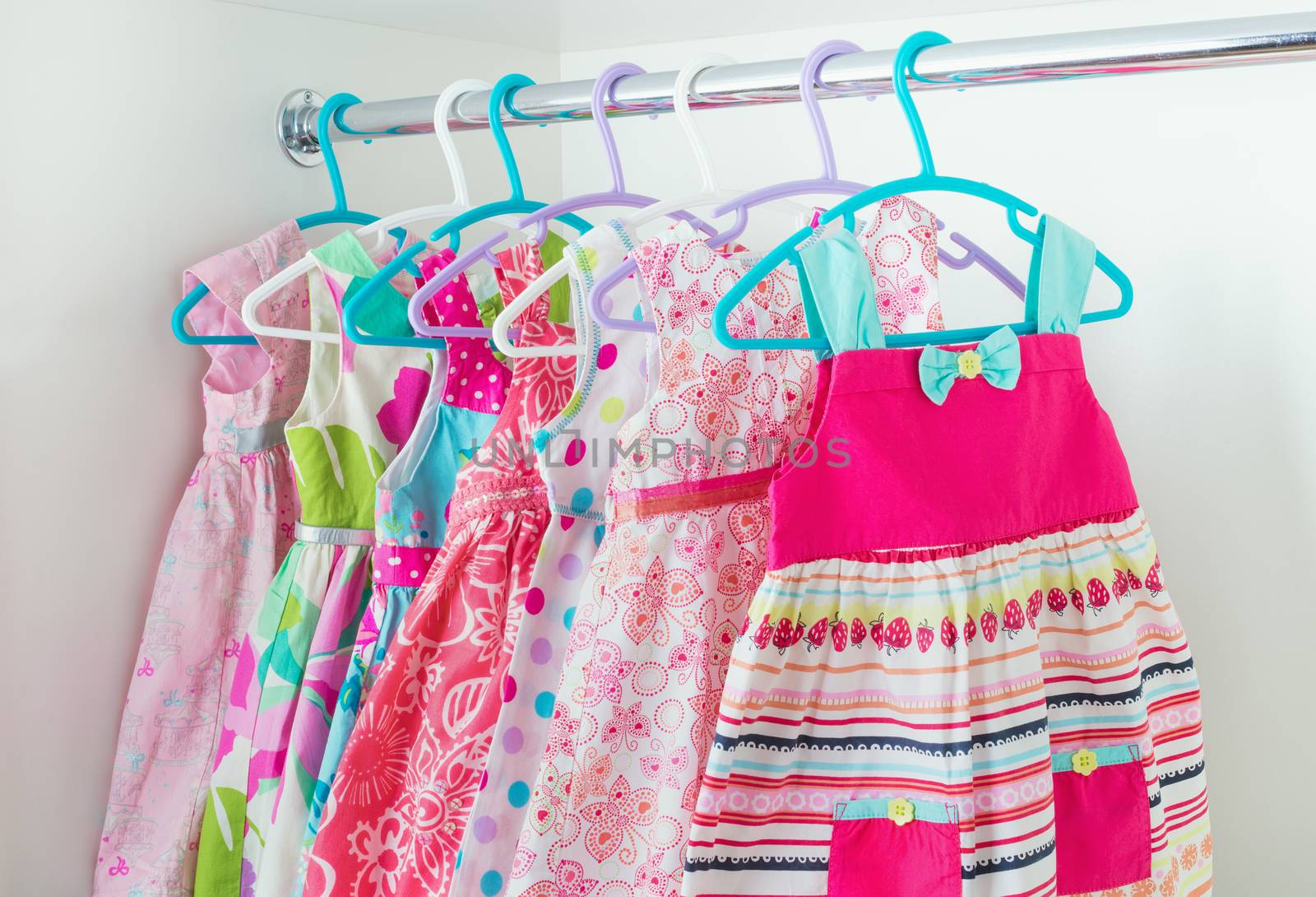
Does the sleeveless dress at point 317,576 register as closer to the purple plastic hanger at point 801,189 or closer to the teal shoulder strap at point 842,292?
the purple plastic hanger at point 801,189

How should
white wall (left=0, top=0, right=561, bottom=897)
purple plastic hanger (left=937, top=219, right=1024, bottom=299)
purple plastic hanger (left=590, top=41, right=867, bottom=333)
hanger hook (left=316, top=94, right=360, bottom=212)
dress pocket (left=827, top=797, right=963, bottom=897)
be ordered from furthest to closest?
hanger hook (left=316, top=94, right=360, bottom=212), white wall (left=0, top=0, right=561, bottom=897), purple plastic hanger (left=937, top=219, right=1024, bottom=299), purple plastic hanger (left=590, top=41, right=867, bottom=333), dress pocket (left=827, top=797, right=963, bottom=897)

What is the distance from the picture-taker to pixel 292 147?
123cm

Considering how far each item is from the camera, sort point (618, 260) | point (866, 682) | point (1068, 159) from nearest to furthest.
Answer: point (866, 682), point (618, 260), point (1068, 159)

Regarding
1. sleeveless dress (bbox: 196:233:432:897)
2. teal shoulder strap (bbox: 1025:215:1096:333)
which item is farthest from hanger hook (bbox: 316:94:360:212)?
teal shoulder strap (bbox: 1025:215:1096:333)

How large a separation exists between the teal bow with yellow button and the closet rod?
20 cm

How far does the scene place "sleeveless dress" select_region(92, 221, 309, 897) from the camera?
1.09 meters

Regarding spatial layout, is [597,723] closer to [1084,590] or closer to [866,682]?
[866,682]

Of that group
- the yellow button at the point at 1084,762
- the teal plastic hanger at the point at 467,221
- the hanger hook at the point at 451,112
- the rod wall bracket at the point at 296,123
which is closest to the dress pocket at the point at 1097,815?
the yellow button at the point at 1084,762

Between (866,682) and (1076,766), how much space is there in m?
0.20

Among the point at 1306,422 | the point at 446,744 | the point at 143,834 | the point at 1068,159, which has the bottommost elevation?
the point at 143,834

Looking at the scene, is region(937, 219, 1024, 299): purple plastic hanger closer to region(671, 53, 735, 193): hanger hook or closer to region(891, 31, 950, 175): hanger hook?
region(891, 31, 950, 175): hanger hook

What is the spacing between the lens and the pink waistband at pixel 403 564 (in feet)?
3.31

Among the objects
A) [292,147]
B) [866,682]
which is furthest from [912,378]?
[292,147]

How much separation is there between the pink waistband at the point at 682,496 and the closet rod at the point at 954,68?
0.31 m
